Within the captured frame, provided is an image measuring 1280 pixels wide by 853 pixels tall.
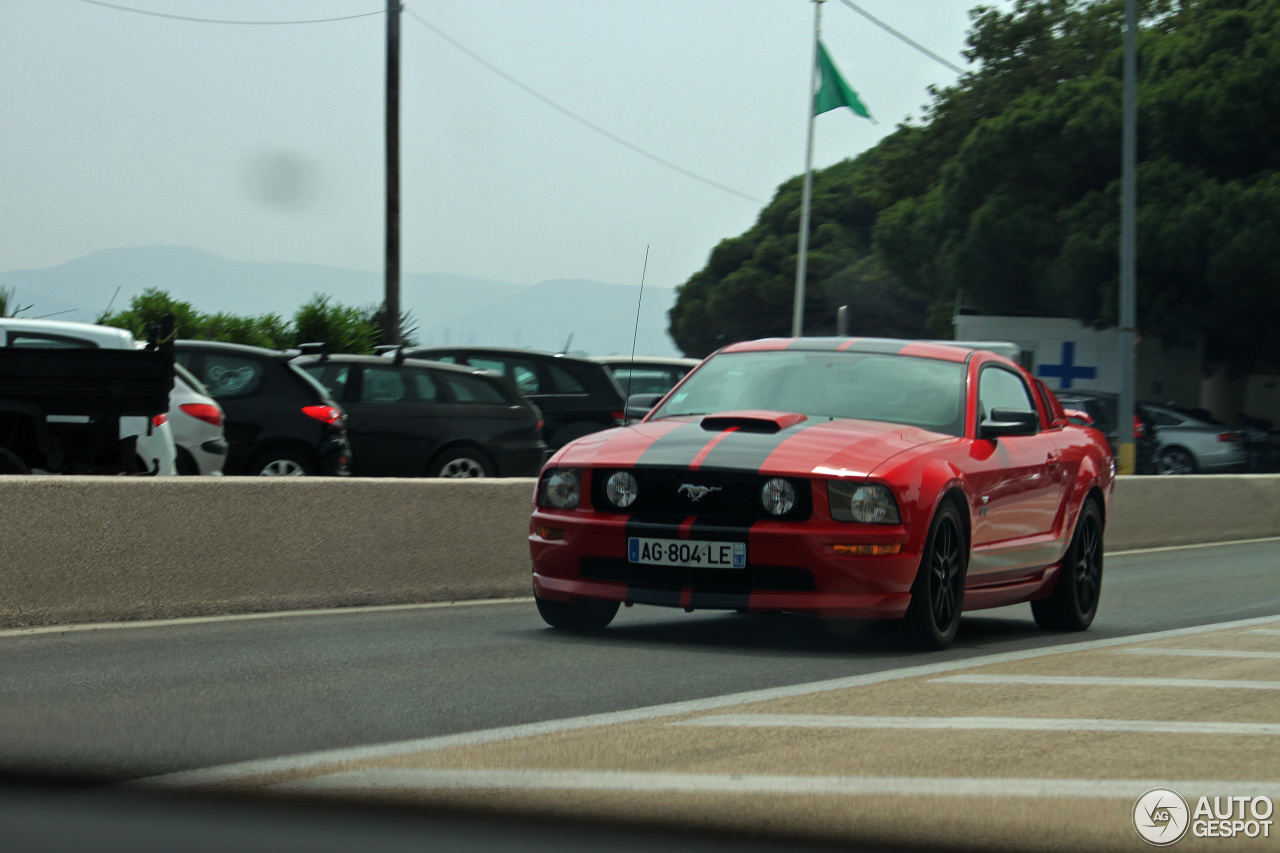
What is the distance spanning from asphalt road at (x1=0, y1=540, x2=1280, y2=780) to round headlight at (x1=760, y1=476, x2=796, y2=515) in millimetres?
681

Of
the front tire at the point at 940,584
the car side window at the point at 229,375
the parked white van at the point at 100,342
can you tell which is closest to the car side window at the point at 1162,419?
the car side window at the point at 229,375

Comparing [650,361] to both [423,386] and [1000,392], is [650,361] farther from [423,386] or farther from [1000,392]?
[1000,392]

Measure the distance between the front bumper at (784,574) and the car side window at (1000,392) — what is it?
1541 mm

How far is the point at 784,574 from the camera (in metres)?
7.77

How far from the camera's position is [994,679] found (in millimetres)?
7180

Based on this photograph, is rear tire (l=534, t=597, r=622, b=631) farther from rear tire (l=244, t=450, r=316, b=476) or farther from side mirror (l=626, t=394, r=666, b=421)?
rear tire (l=244, t=450, r=316, b=476)

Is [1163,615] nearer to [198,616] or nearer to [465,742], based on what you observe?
[198,616]

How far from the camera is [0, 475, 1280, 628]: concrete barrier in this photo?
28.2 ft

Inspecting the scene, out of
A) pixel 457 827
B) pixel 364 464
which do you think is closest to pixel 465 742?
pixel 457 827

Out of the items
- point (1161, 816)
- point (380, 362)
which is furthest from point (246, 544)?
point (380, 362)

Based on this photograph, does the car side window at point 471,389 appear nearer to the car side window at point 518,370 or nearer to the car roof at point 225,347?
the car side window at point 518,370

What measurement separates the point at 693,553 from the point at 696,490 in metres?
0.29

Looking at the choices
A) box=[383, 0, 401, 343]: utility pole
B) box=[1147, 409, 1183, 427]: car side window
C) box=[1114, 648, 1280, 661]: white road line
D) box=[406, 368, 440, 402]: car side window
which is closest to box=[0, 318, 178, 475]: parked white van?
box=[406, 368, 440, 402]: car side window

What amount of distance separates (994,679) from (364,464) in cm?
1017
